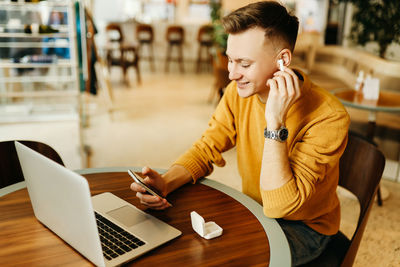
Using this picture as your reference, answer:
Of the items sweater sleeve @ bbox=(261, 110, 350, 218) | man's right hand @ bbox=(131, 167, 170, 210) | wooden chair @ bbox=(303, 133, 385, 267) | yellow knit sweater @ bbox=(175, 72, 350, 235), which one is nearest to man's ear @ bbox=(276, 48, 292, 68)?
yellow knit sweater @ bbox=(175, 72, 350, 235)

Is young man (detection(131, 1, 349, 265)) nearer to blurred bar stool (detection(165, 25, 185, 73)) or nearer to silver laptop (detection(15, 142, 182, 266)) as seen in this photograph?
silver laptop (detection(15, 142, 182, 266))

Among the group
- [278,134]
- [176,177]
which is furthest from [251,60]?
[176,177]

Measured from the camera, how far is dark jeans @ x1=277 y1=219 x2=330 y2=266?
122cm

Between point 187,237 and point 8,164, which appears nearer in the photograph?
point 187,237

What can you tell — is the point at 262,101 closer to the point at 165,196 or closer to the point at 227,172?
the point at 165,196

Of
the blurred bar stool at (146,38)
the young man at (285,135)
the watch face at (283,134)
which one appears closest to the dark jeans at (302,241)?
the young man at (285,135)

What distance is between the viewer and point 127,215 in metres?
1.11

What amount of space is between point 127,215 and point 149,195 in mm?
95

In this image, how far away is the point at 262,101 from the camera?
54.9 inches

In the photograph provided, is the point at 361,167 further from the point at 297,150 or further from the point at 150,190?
the point at 150,190

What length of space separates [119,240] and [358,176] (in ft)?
3.28

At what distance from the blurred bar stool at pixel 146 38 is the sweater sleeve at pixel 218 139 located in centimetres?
780

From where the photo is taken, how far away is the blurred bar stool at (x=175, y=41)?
29.3ft

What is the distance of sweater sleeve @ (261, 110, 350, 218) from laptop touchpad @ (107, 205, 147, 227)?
39cm
